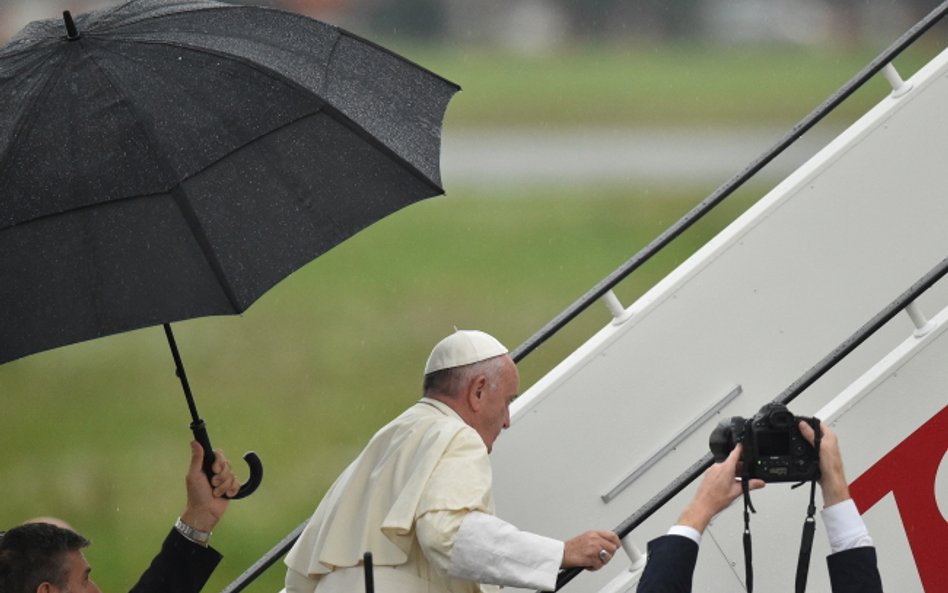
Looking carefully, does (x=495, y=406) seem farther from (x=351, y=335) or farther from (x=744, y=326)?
(x=351, y=335)

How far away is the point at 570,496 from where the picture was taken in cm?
507

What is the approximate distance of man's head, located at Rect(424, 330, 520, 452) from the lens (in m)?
4.32

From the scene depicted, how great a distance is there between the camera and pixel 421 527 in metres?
4.02

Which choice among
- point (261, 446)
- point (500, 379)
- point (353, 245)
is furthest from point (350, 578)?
point (353, 245)

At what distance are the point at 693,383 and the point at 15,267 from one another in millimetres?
2122

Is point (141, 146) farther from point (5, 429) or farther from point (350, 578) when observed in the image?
point (5, 429)

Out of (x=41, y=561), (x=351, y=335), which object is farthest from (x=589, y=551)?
(x=351, y=335)

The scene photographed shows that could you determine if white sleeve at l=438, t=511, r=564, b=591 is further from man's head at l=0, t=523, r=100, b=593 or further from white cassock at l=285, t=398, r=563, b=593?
man's head at l=0, t=523, r=100, b=593

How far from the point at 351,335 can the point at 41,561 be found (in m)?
17.3

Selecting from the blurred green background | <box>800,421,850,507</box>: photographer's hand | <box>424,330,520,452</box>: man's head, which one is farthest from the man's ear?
the blurred green background

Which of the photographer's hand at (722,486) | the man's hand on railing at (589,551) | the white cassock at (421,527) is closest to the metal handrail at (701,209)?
the white cassock at (421,527)

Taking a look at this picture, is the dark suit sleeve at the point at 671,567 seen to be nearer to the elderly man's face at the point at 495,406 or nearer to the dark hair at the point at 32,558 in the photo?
the elderly man's face at the point at 495,406

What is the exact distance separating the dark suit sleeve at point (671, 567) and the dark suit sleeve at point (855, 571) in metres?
0.27

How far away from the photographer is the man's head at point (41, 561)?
3.81m
